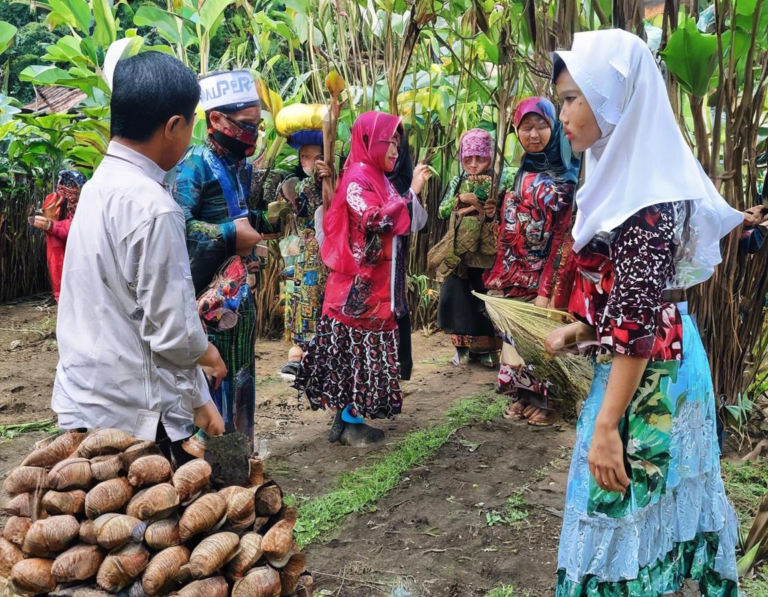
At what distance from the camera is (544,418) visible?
4.24 m

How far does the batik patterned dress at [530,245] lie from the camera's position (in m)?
3.87

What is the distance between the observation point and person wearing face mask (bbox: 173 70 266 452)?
2.66 metres

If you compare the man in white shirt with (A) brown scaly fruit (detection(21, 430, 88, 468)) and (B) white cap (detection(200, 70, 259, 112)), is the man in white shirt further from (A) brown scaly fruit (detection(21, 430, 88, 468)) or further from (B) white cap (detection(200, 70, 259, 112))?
(B) white cap (detection(200, 70, 259, 112))

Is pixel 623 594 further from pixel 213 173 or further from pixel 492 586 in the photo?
pixel 213 173

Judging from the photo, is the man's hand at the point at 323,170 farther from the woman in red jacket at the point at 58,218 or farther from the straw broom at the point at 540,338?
the woman in red jacket at the point at 58,218

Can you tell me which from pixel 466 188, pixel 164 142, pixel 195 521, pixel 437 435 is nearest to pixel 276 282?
pixel 466 188

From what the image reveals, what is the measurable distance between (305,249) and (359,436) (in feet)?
4.15

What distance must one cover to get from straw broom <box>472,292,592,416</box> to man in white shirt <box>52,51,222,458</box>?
1.06m

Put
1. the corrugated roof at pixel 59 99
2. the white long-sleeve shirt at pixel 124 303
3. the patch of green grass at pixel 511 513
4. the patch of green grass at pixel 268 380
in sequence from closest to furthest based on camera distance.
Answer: the white long-sleeve shirt at pixel 124 303 → the patch of green grass at pixel 511 513 → the patch of green grass at pixel 268 380 → the corrugated roof at pixel 59 99

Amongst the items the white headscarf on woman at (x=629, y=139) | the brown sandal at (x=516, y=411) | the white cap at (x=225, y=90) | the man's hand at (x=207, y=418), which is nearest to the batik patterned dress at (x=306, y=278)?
the brown sandal at (x=516, y=411)

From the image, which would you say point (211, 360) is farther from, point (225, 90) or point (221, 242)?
point (225, 90)

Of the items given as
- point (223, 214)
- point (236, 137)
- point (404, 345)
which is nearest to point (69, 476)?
point (223, 214)

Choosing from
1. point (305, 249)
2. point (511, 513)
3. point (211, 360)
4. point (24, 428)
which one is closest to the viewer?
point (211, 360)

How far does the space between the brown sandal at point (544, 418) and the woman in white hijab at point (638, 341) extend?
2285 millimetres
